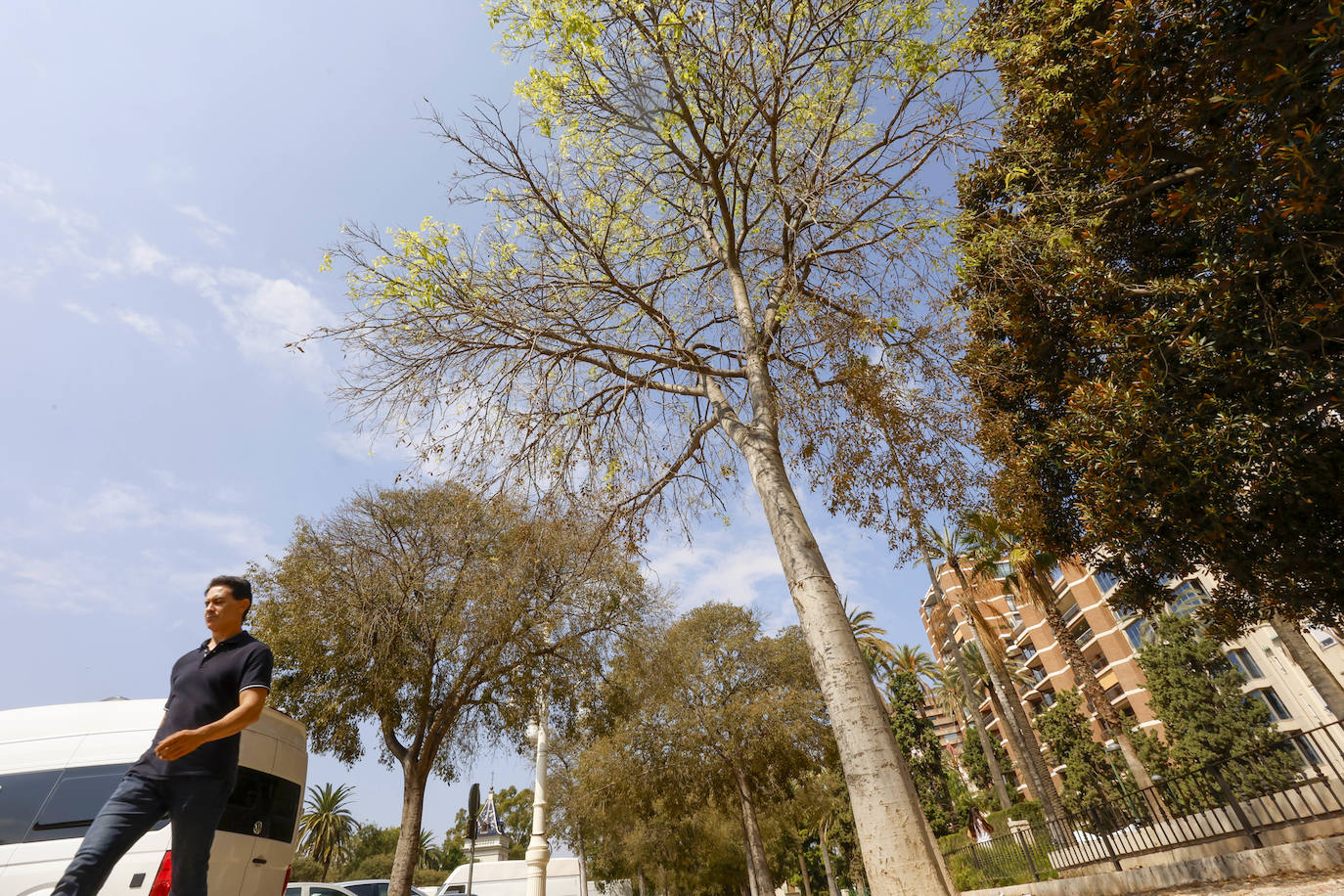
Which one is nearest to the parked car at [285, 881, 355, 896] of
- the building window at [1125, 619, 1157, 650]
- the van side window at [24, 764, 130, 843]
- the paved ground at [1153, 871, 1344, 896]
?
the van side window at [24, 764, 130, 843]

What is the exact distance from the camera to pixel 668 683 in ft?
58.2

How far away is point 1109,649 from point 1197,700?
1417 cm

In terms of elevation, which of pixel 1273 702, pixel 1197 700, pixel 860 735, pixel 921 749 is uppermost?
pixel 921 749

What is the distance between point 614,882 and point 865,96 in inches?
1696

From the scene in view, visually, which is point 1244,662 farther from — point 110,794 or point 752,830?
point 110,794

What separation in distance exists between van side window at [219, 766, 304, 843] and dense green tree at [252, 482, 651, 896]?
18.4 ft

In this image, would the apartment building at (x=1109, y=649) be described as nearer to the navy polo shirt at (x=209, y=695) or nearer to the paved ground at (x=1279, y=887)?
the paved ground at (x=1279, y=887)

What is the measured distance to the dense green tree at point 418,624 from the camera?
12484 mm

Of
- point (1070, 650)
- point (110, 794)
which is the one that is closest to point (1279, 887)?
point (110, 794)

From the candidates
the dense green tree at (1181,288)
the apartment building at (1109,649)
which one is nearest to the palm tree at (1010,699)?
the apartment building at (1109,649)

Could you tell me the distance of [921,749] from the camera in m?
39.2

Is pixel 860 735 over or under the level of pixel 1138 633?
under

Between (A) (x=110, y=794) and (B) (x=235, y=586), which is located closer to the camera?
(B) (x=235, y=586)

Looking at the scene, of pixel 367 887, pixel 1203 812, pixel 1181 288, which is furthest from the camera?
pixel 367 887
